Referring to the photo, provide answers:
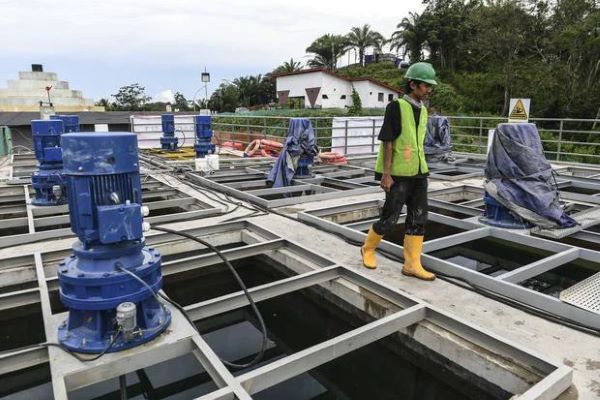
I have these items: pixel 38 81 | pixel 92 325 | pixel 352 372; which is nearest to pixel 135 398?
pixel 92 325

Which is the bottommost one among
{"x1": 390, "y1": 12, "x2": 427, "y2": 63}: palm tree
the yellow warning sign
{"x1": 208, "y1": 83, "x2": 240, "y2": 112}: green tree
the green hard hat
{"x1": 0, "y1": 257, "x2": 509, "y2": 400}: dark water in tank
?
{"x1": 0, "y1": 257, "x2": 509, "y2": 400}: dark water in tank

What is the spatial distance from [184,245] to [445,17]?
43.6m

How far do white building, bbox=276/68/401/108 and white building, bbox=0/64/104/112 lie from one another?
644 inches

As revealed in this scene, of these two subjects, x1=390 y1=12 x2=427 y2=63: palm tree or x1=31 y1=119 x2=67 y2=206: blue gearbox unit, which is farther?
x1=390 y1=12 x2=427 y2=63: palm tree

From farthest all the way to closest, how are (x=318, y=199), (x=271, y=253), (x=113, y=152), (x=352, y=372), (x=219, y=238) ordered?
(x=318, y=199), (x=219, y=238), (x=271, y=253), (x=352, y=372), (x=113, y=152)

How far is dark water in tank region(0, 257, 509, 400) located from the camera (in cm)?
285

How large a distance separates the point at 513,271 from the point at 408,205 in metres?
0.93

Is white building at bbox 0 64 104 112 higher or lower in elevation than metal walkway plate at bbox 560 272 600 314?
higher

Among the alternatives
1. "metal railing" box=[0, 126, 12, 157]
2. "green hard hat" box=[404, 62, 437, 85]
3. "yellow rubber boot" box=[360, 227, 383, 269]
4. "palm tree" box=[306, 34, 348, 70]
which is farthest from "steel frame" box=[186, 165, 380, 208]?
"palm tree" box=[306, 34, 348, 70]

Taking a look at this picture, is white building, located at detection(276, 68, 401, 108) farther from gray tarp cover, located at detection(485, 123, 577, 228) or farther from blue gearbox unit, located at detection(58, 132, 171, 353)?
blue gearbox unit, located at detection(58, 132, 171, 353)

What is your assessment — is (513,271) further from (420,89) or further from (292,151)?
(292,151)

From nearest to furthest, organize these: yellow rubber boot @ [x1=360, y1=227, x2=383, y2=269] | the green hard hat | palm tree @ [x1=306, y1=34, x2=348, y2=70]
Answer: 1. the green hard hat
2. yellow rubber boot @ [x1=360, y1=227, x2=383, y2=269]
3. palm tree @ [x1=306, y1=34, x2=348, y2=70]

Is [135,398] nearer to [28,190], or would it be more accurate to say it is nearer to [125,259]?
[125,259]

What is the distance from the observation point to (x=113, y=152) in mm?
2365
